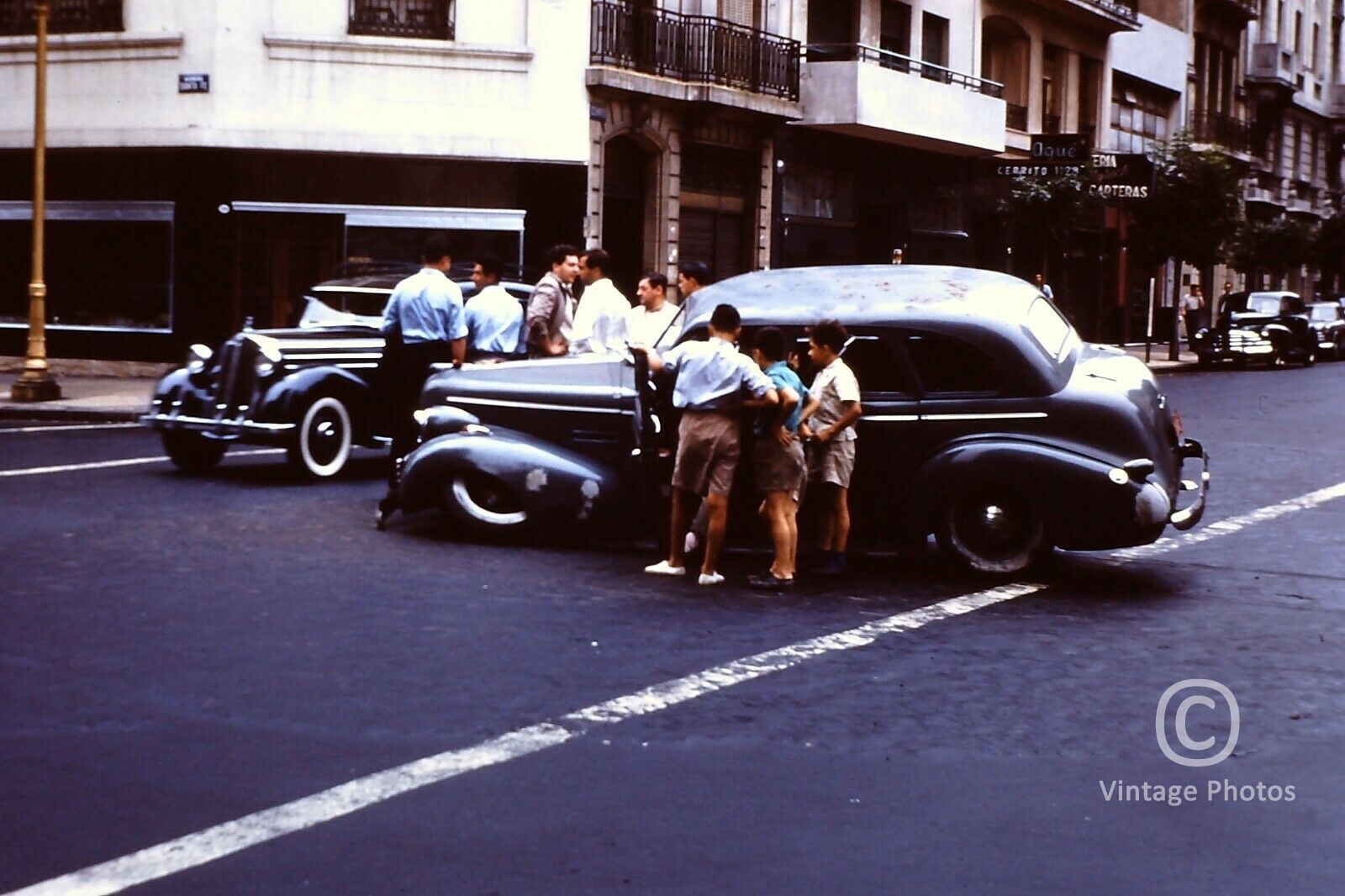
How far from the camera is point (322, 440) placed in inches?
595

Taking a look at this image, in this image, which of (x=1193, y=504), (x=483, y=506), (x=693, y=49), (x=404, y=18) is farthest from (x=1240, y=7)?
(x=483, y=506)

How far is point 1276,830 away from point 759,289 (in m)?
6.30

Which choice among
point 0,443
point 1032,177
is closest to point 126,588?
point 0,443

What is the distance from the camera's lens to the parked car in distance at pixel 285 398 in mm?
14828

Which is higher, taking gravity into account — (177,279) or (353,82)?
(353,82)

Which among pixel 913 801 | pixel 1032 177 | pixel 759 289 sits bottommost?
pixel 913 801

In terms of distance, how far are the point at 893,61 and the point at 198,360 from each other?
24.1 meters

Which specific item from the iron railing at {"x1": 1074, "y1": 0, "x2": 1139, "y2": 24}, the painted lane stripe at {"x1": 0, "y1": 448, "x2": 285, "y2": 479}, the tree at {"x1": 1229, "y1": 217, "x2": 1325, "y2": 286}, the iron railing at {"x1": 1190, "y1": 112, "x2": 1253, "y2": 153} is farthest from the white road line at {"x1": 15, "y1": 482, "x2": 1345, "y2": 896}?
the iron railing at {"x1": 1190, "y1": 112, "x2": 1253, "y2": 153}

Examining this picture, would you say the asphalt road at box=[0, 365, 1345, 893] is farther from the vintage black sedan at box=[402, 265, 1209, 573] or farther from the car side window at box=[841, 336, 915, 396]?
the car side window at box=[841, 336, 915, 396]

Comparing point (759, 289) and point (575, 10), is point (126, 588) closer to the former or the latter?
point (759, 289)

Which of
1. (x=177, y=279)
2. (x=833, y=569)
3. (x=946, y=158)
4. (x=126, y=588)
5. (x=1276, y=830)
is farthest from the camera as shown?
(x=946, y=158)

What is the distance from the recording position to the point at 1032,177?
37.8 m

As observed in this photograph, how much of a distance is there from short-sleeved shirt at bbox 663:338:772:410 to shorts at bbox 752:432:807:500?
0.28m

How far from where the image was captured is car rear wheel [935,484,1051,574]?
35.5ft
